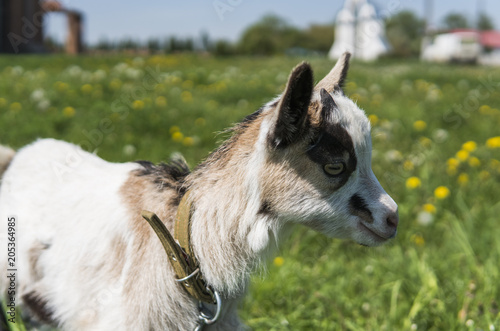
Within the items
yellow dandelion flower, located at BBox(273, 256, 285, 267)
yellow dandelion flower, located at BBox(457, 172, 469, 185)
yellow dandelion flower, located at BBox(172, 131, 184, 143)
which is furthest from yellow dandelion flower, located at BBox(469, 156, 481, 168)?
yellow dandelion flower, located at BBox(172, 131, 184, 143)

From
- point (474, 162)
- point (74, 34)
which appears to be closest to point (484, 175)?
point (474, 162)

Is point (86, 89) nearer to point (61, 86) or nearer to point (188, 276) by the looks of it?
point (61, 86)

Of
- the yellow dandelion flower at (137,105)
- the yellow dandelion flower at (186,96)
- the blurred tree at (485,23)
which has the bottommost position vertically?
the blurred tree at (485,23)

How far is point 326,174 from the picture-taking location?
1.79m

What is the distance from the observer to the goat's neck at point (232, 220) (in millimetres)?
1854

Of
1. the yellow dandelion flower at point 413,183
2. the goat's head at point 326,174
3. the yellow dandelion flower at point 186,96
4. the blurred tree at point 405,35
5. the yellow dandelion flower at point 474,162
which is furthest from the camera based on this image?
the blurred tree at point 405,35

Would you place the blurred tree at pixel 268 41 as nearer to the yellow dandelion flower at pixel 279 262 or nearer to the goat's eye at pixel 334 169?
the yellow dandelion flower at pixel 279 262

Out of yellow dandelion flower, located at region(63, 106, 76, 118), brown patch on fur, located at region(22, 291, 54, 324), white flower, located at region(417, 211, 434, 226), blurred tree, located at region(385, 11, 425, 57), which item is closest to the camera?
brown patch on fur, located at region(22, 291, 54, 324)

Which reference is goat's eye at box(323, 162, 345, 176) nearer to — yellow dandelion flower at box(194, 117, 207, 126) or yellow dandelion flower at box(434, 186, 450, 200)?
yellow dandelion flower at box(434, 186, 450, 200)

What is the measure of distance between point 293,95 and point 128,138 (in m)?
3.50

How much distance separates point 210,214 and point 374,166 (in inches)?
117

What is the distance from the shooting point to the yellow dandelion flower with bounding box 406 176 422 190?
415cm

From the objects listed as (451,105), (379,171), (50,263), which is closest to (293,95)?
(50,263)

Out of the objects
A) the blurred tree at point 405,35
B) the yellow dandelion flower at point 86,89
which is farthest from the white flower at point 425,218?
the blurred tree at point 405,35
